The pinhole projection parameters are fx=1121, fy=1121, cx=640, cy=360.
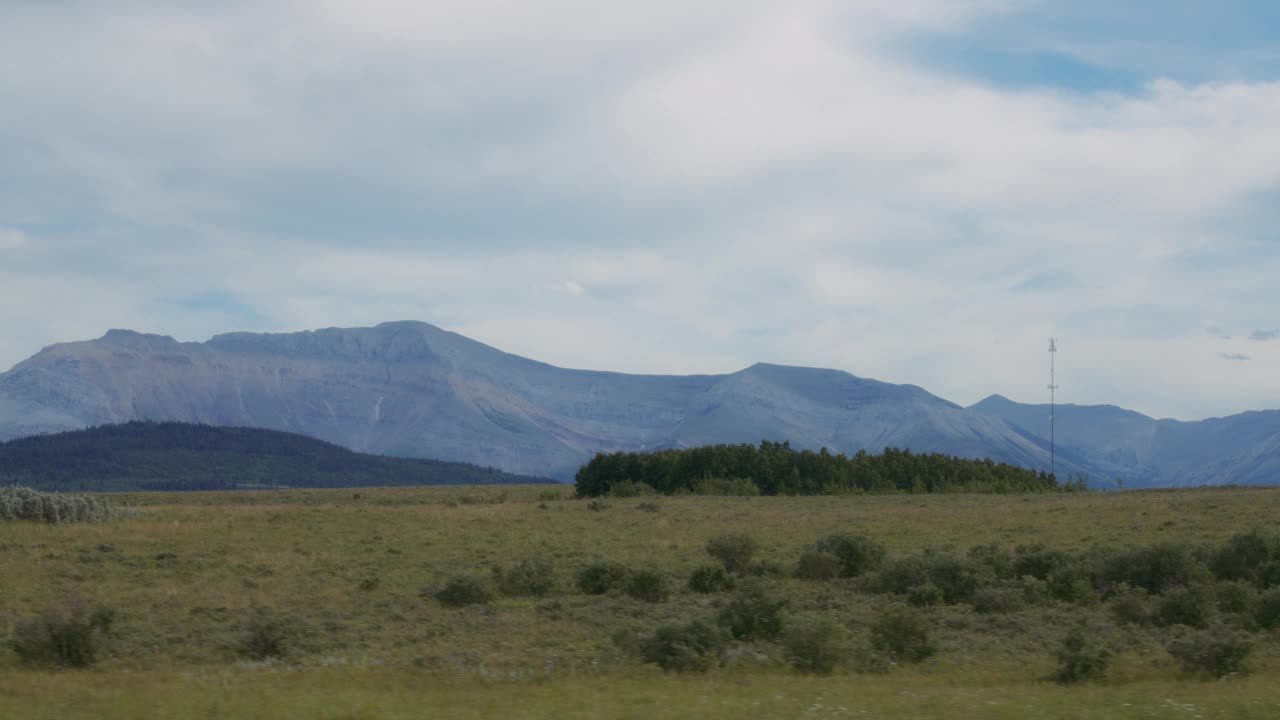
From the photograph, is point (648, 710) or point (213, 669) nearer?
point (648, 710)

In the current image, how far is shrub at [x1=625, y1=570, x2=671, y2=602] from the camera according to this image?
26761mm

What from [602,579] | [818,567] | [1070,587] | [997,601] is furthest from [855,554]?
[602,579]

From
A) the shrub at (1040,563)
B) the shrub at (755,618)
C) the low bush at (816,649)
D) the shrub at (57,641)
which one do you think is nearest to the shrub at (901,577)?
the shrub at (1040,563)

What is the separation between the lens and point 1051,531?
40.7m

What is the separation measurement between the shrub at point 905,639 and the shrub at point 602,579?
9749mm

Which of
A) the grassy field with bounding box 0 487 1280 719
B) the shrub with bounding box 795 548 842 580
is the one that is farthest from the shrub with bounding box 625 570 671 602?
the shrub with bounding box 795 548 842 580

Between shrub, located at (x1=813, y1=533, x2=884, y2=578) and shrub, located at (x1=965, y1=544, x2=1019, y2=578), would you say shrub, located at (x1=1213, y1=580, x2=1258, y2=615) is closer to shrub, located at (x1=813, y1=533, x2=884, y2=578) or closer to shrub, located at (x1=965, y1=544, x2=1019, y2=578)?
shrub, located at (x1=965, y1=544, x2=1019, y2=578)

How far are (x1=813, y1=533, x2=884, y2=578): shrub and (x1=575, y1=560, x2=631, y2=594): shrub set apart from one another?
257 inches

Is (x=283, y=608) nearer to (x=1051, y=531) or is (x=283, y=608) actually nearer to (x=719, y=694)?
(x=719, y=694)

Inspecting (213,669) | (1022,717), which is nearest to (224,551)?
(213,669)

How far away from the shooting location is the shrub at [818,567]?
100 feet

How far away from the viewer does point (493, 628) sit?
23.1m

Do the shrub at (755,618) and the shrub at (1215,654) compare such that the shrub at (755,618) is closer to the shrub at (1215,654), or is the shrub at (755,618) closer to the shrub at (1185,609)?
the shrub at (1215,654)

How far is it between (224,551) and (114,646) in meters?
16.4
